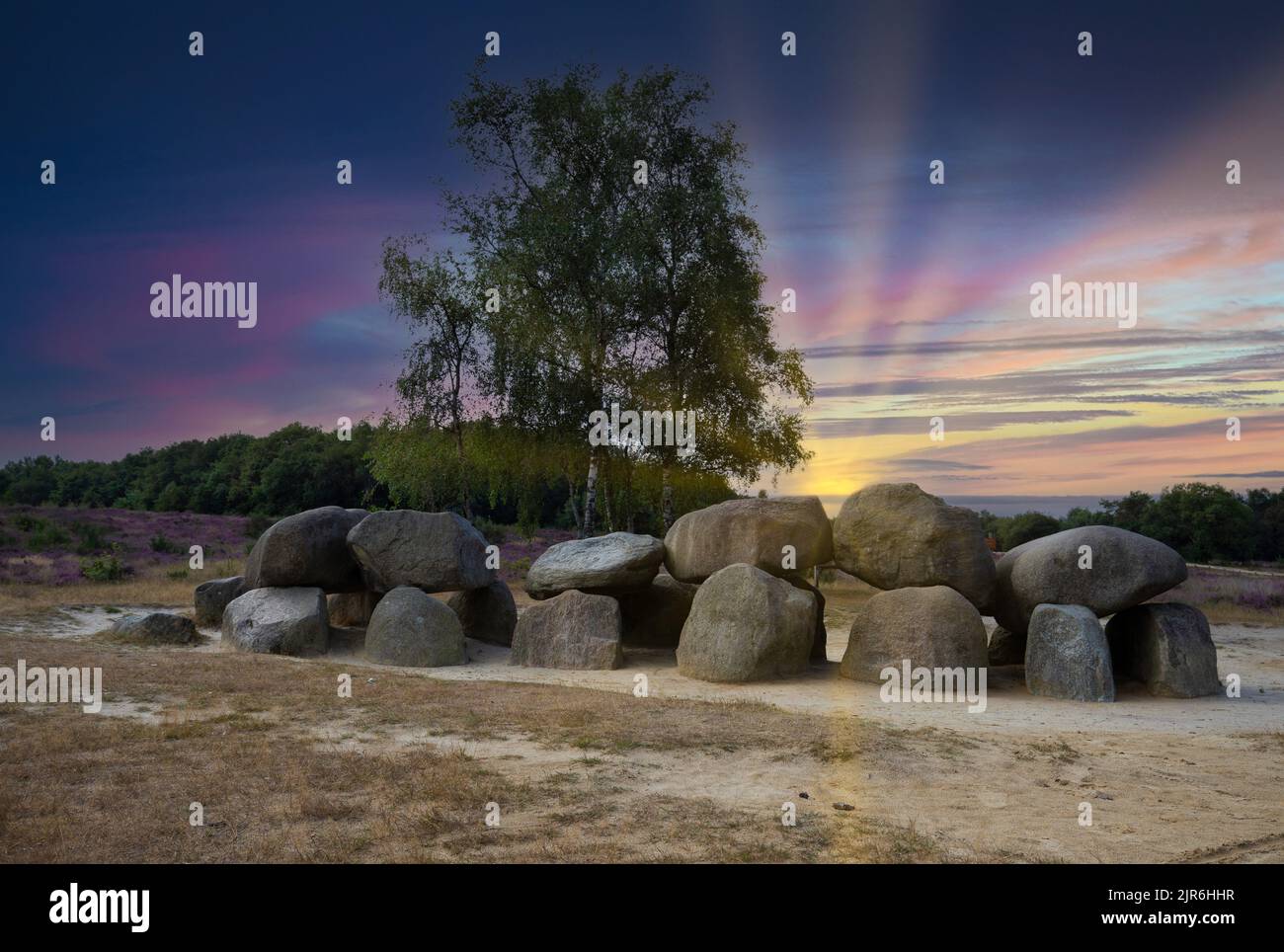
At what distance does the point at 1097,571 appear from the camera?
1438 cm

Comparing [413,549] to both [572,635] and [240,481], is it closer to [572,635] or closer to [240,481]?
[572,635]

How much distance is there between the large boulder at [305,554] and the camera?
17969mm

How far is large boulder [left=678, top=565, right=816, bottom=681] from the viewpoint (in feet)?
48.8

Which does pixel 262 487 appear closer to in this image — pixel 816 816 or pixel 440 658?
pixel 440 658

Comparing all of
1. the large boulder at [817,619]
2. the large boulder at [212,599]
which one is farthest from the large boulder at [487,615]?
the large boulder at [817,619]

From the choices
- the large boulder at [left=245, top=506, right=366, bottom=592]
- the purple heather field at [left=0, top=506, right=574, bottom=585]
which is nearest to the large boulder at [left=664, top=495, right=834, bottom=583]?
the large boulder at [left=245, top=506, right=366, bottom=592]

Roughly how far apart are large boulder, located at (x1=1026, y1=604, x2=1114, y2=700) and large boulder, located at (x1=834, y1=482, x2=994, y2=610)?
47.4 inches

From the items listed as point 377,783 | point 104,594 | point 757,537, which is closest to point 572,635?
point 757,537

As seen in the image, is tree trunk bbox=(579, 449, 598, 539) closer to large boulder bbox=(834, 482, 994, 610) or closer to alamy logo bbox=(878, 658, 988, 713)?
large boulder bbox=(834, 482, 994, 610)

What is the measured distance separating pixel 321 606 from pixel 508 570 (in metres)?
15.7

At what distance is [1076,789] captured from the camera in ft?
28.3

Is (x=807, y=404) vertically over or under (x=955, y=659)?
over

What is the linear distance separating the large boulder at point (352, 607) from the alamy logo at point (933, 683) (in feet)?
34.1
